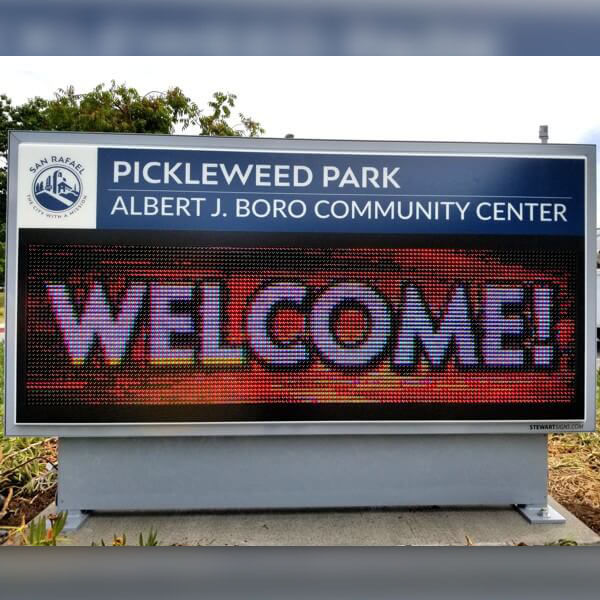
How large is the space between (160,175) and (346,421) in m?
2.05

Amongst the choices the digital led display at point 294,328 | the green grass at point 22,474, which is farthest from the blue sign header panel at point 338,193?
the green grass at point 22,474

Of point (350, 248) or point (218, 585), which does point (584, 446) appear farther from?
point (218, 585)

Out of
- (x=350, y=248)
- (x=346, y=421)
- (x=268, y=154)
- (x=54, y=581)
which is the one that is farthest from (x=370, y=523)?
(x=54, y=581)

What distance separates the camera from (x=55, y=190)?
352 centimetres

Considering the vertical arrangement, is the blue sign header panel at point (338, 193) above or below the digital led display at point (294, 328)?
above

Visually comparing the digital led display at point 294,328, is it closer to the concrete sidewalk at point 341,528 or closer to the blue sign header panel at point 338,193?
the blue sign header panel at point 338,193

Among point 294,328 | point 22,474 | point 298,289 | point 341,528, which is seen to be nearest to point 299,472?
point 341,528

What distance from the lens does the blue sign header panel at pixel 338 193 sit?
357cm

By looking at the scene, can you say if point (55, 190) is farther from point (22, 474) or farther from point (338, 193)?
point (22, 474)

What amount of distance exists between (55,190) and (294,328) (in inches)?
70.8

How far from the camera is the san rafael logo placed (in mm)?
3512

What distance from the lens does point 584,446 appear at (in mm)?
5355

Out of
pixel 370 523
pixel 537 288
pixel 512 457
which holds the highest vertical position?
pixel 537 288

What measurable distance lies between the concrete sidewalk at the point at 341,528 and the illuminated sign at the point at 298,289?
27.4 inches
